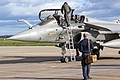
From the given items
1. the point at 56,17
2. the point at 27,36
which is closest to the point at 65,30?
the point at 56,17

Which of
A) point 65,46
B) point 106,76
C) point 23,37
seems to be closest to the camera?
point 106,76

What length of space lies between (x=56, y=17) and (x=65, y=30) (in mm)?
1194

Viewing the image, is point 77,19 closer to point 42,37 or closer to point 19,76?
point 42,37

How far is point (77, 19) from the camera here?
28031 millimetres

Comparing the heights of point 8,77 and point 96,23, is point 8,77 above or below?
below

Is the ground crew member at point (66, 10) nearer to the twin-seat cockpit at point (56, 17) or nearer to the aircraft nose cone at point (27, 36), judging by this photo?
the twin-seat cockpit at point (56, 17)

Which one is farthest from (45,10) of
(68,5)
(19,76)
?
(19,76)

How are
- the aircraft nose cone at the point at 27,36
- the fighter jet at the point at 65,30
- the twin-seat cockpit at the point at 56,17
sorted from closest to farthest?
the aircraft nose cone at the point at 27,36 → the fighter jet at the point at 65,30 → the twin-seat cockpit at the point at 56,17

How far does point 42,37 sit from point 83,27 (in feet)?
10.7

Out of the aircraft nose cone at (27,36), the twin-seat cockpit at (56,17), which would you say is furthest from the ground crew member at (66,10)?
the aircraft nose cone at (27,36)

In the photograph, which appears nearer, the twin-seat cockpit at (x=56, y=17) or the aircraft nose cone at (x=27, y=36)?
the aircraft nose cone at (x=27, y=36)

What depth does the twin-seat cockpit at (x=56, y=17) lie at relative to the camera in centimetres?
2728

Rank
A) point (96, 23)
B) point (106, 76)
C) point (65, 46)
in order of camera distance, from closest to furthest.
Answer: point (106, 76) < point (65, 46) < point (96, 23)

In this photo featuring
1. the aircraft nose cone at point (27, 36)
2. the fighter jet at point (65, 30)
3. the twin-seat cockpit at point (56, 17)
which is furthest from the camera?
the twin-seat cockpit at point (56, 17)
